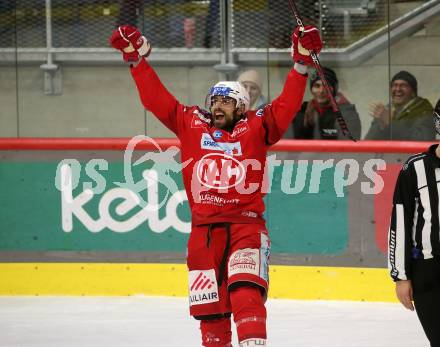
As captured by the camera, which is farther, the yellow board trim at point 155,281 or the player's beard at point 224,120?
the yellow board trim at point 155,281

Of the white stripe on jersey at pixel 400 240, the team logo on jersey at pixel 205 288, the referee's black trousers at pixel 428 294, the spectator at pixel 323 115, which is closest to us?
the referee's black trousers at pixel 428 294

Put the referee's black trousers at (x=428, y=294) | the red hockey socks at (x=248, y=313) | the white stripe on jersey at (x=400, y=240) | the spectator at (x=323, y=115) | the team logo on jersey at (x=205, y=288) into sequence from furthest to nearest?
the spectator at (x=323, y=115) → the team logo on jersey at (x=205, y=288) → the red hockey socks at (x=248, y=313) → the white stripe on jersey at (x=400, y=240) → the referee's black trousers at (x=428, y=294)

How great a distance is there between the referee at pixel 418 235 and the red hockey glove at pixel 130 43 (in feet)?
5.44

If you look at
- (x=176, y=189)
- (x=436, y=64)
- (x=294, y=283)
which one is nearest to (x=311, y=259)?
(x=294, y=283)

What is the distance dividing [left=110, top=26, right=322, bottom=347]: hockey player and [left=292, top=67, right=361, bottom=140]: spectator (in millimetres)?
2397

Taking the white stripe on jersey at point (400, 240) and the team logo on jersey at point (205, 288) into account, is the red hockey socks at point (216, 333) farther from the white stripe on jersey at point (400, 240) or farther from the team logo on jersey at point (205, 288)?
the white stripe on jersey at point (400, 240)

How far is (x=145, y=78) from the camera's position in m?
5.05

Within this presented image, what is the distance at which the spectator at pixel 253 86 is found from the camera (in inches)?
292

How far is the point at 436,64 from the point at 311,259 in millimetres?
1459

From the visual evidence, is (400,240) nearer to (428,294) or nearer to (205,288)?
(428,294)

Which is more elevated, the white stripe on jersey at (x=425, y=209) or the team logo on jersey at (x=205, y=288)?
the white stripe on jersey at (x=425, y=209)

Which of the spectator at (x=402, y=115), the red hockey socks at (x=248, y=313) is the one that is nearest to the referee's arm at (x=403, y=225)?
the red hockey socks at (x=248, y=313)

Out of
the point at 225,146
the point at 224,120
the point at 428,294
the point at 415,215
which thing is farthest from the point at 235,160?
the point at 428,294

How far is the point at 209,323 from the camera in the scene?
483cm
